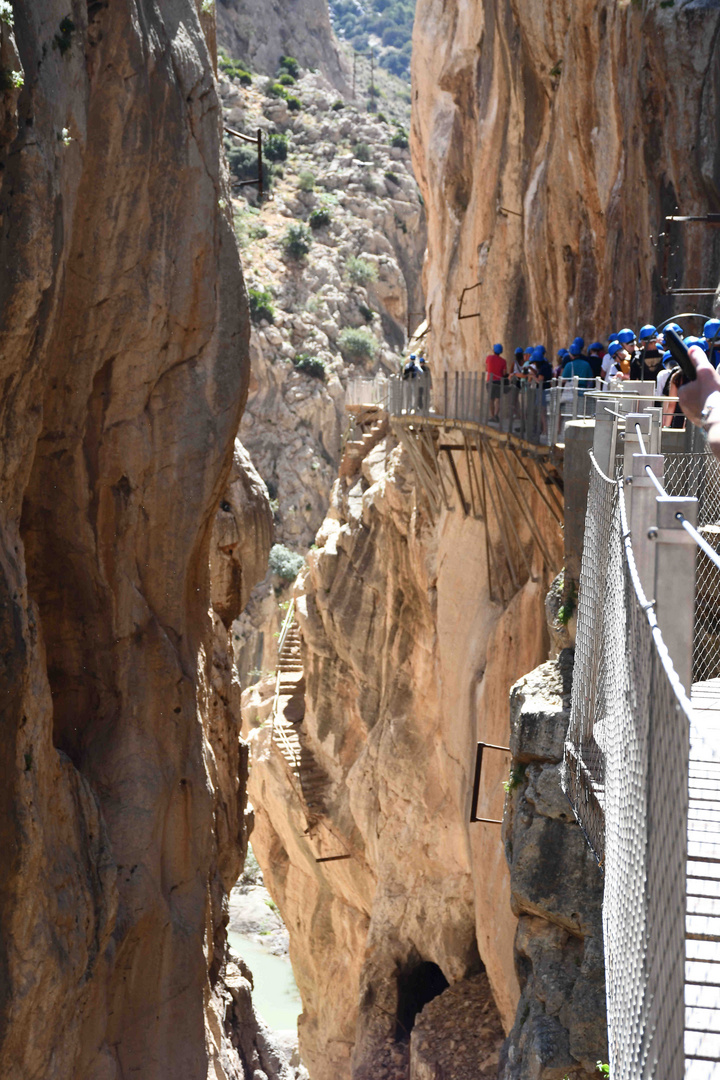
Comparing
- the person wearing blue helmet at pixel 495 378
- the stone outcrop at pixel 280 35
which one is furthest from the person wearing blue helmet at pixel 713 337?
the stone outcrop at pixel 280 35

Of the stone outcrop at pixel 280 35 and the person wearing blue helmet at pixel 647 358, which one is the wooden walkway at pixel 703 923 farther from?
the stone outcrop at pixel 280 35

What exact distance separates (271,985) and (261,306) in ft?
102

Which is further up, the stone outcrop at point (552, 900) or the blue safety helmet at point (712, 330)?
the blue safety helmet at point (712, 330)

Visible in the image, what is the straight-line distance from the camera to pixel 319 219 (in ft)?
198

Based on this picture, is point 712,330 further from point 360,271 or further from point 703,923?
point 360,271

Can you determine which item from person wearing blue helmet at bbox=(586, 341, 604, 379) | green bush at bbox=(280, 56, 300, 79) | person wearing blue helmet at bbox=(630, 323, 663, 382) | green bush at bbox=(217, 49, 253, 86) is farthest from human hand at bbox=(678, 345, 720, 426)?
green bush at bbox=(280, 56, 300, 79)

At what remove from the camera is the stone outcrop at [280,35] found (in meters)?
71.9

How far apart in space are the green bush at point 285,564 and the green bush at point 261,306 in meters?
12.0

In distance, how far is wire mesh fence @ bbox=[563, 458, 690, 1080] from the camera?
9.46 feet

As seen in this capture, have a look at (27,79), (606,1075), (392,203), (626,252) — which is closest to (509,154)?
(626,252)

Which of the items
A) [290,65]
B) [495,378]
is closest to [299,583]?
[495,378]

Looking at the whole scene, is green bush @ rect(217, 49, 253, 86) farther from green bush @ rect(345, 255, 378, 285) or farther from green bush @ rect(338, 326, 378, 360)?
green bush @ rect(338, 326, 378, 360)

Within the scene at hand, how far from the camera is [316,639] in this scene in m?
27.5

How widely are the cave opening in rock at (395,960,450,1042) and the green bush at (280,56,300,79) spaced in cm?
6266
